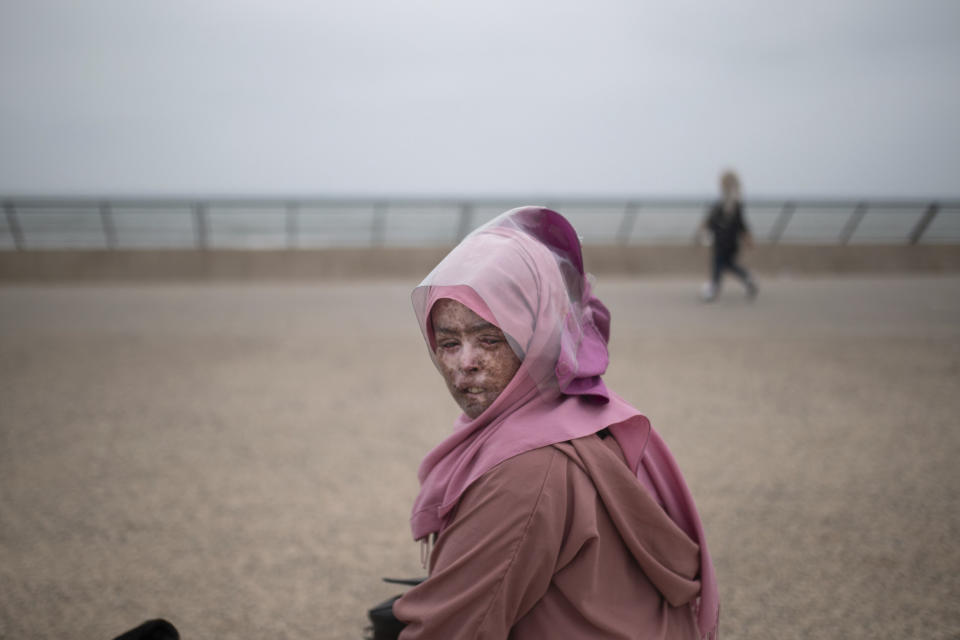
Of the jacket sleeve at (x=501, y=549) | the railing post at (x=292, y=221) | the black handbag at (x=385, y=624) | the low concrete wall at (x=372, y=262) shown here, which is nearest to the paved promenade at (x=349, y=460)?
the black handbag at (x=385, y=624)

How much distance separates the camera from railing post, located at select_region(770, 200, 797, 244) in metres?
12.5

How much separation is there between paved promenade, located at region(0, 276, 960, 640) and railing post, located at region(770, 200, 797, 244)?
159 inches

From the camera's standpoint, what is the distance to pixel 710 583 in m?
1.92

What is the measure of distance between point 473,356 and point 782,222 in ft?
39.8

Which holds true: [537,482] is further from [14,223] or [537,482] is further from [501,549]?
[14,223]

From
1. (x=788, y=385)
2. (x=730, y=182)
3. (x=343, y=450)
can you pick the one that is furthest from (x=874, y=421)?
(x=730, y=182)

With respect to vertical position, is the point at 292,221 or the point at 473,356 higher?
the point at 473,356

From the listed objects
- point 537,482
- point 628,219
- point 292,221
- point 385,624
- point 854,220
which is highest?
point 537,482

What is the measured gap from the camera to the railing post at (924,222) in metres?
11.9

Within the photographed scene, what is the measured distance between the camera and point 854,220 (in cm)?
1255

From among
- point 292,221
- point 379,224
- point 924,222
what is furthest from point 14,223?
point 924,222

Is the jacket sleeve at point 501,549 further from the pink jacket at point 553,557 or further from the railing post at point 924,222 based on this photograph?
the railing post at point 924,222

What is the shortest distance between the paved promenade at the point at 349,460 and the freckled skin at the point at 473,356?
5.50 ft

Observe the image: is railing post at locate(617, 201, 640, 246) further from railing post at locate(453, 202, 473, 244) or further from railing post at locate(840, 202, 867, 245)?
railing post at locate(840, 202, 867, 245)
